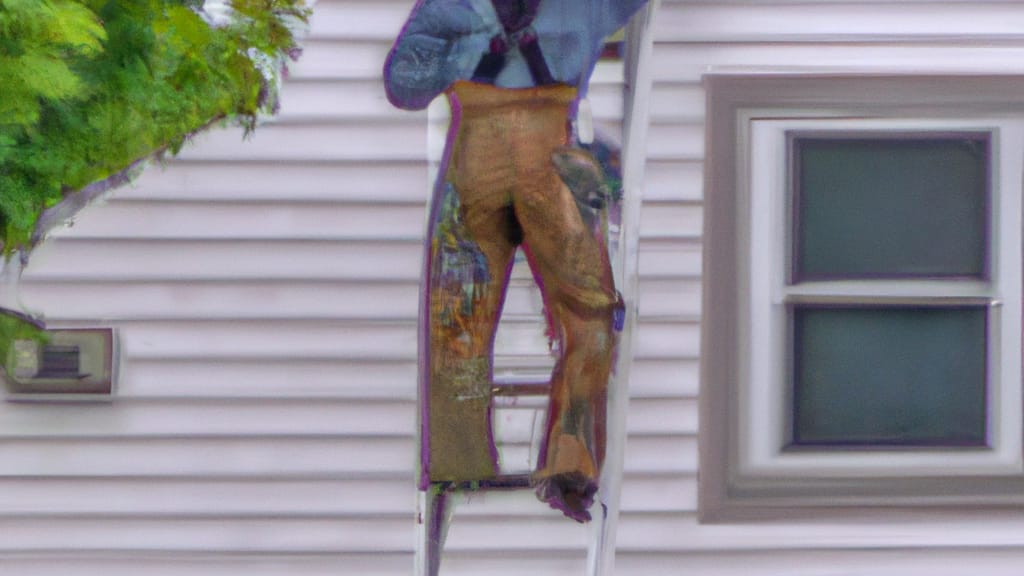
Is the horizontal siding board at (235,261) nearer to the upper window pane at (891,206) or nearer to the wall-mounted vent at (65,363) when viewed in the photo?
the wall-mounted vent at (65,363)

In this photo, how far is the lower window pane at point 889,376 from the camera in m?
3.09

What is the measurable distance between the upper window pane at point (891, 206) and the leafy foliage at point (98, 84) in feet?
4.91

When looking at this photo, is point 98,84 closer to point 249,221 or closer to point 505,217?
point 249,221

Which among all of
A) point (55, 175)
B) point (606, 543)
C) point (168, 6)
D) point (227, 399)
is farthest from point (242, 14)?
point (606, 543)

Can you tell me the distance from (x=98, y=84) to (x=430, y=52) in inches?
35.2

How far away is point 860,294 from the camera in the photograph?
10.1 ft

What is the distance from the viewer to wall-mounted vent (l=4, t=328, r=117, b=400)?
2.98 meters

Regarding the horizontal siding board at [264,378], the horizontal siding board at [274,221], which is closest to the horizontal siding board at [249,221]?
the horizontal siding board at [274,221]

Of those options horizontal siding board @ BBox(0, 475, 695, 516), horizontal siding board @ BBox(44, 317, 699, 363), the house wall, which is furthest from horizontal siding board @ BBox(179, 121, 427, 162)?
horizontal siding board @ BBox(0, 475, 695, 516)

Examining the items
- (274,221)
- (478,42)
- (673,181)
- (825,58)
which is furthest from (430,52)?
(825,58)

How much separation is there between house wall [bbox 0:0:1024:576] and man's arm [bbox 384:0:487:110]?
4 cm

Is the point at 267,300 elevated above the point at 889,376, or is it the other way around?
the point at 267,300

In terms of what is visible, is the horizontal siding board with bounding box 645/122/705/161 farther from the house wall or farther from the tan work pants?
the tan work pants

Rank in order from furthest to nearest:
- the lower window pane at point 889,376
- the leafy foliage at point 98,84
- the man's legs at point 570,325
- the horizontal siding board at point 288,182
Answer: the lower window pane at point 889,376, the horizontal siding board at point 288,182, the man's legs at point 570,325, the leafy foliage at point 98,84
